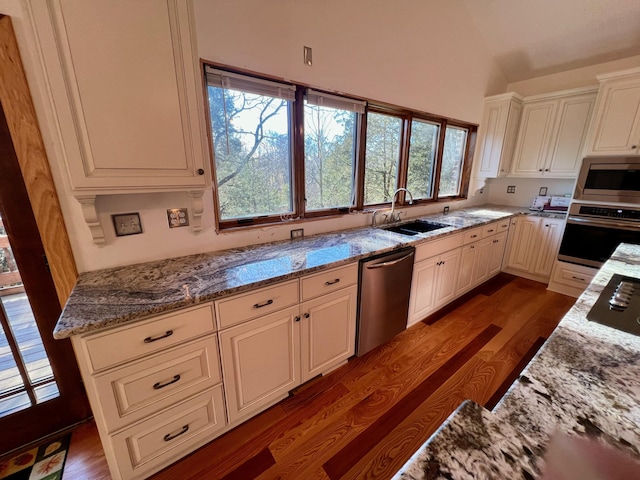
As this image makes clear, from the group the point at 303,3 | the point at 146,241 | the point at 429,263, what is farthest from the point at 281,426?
the point at 303,3

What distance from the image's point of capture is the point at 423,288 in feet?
7.95

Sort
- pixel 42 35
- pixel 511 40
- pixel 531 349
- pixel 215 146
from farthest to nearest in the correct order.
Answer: pixel 511 40, pixel 531 349, pixel 215 146, pixel 42 35

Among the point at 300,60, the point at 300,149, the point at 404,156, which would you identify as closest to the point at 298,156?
the point at 300,149

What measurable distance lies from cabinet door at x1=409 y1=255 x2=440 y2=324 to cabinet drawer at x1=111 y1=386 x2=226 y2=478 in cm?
171

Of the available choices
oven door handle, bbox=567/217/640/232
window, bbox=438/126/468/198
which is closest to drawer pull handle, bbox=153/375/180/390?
window, bbox=438/126/468/198

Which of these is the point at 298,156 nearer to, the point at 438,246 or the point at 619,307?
the point at 438,246

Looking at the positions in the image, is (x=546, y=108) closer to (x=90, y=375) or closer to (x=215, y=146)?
(x=215, y=146)

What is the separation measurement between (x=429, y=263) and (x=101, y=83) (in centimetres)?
246

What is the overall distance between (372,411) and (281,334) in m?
0.80

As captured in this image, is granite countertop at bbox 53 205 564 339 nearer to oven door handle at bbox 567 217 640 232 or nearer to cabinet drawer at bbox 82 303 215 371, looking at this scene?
cabinet drawer at bbox 82 303 215 371

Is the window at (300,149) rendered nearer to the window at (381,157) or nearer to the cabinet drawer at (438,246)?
the window at (381,157)

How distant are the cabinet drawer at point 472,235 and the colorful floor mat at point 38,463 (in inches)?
132

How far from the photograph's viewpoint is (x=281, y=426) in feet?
5.15

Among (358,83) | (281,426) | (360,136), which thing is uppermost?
(358,83)
